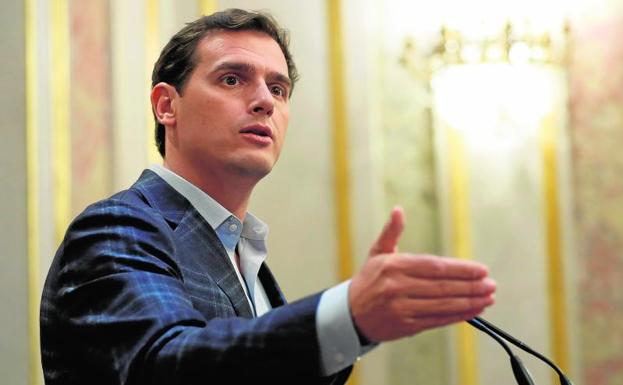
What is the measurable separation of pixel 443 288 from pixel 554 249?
8.92 ft

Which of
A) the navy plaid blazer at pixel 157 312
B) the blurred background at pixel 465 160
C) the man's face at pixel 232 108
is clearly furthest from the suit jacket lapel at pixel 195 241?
the blurred background at pixel 465 160

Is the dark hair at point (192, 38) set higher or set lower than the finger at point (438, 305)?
higher

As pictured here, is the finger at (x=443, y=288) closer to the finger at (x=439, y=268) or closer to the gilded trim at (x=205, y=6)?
the finger at (x=439, y=268)

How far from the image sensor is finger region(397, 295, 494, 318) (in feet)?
3.16

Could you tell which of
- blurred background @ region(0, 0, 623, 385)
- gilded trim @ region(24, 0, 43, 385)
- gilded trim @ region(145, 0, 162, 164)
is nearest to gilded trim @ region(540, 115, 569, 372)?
blurred background @ region(0, 0, 623, 385)

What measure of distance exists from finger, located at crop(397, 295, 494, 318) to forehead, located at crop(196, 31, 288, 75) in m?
0.78

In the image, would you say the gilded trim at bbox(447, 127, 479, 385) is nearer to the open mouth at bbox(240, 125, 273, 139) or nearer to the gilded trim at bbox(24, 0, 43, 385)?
the gilded trim at bbox(24, 0, 43, 385)

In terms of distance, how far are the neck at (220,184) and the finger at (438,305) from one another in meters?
0.66

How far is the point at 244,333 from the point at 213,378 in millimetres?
58

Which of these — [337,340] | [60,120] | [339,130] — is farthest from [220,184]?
[339,130]

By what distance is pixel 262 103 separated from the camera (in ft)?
5.24

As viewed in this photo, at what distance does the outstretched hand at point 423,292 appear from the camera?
961 mm

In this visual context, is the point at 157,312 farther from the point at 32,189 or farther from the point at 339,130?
the point at 339,130

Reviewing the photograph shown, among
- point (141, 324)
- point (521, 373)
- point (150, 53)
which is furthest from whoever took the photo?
point (150, 53)
